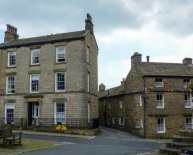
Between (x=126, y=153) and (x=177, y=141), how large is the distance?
3.20 m

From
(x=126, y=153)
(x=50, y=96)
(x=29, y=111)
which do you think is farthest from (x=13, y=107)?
(x=126, y=153)

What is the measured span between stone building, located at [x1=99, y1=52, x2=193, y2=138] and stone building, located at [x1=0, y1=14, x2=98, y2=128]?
6.20 m

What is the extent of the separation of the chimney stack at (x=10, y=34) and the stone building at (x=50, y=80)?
227cm

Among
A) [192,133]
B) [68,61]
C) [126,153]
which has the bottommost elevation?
[126,153]

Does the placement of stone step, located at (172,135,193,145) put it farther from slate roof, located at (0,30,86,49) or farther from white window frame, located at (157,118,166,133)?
white window frame, located at (157,118,166,133)

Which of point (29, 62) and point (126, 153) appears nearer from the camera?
point (126, 153)

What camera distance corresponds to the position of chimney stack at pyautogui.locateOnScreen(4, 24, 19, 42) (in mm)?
48219

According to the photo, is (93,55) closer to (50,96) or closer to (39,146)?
(50,96)

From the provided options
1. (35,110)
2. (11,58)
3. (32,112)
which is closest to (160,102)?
(35,110)

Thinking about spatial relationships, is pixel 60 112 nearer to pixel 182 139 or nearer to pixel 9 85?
pixel 9 85

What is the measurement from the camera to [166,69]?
49.5m

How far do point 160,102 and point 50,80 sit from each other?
15.0 m

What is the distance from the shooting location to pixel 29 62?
144ft

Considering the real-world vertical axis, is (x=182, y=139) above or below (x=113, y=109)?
below
